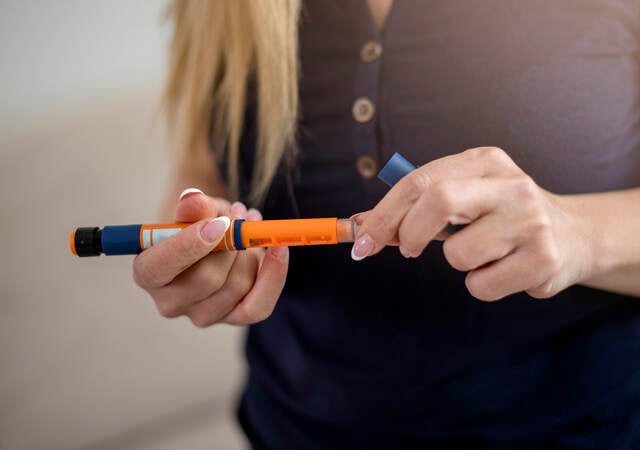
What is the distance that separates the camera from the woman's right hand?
0.28m

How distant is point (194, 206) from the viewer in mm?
304

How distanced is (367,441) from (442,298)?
152 millimetres

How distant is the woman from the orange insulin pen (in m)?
0.01

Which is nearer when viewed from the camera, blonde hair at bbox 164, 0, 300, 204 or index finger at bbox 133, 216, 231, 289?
index finger at bbox 133, 216, 231, 289

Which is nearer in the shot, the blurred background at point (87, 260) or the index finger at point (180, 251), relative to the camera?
the index finger at point (180, 251)

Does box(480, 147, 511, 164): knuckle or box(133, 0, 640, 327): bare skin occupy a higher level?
box(480, 147, 511, 164): knuckle

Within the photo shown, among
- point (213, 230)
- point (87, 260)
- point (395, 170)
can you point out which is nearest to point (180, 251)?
point (213, 230)

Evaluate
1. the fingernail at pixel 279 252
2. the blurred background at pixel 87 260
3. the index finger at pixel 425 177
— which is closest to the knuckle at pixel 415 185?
the index finger at pixel 425 177

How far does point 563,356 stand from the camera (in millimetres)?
390

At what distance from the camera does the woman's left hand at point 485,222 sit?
241mm

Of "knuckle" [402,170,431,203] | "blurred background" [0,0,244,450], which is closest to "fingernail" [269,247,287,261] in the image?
"knuckle" [402,170,431,203]

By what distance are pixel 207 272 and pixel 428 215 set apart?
145mm

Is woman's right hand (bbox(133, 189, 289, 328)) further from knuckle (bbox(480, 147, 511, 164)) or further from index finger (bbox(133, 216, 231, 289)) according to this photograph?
knuckle (bbox(480, 147, 511, 164))

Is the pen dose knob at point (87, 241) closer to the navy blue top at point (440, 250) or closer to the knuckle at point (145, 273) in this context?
the knuckle at point (145, 273)
